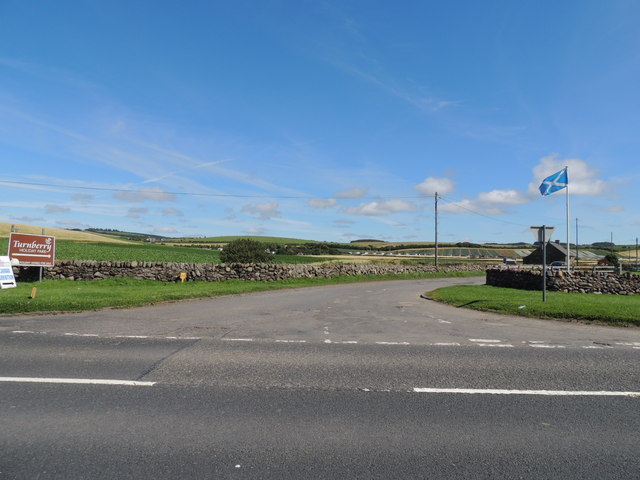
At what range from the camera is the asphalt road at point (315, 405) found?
12.3 ft

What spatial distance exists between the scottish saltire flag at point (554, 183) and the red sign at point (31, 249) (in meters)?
29.0

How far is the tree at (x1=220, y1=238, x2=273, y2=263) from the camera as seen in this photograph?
41.2 m

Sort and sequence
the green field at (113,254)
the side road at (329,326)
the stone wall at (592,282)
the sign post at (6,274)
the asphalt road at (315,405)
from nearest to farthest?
the asphalt road at (315,405)
the side road at (329,326)
the sign post at (6,274)
the stone wall at (592,282)
the green field at (113,254)

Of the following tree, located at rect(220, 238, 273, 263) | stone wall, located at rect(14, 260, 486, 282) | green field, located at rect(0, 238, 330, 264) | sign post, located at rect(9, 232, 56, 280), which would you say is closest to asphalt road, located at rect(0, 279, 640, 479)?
sign post, located at rect(9, 232, 56, 280)

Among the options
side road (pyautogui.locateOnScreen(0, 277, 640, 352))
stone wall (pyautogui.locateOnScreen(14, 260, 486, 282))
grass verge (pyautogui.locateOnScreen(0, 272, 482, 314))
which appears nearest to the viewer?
side road (pyautogui.locateOnScreen(0, 277, 640, 352))

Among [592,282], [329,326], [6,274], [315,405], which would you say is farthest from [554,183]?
[6,274]

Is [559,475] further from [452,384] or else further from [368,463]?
[452,384]

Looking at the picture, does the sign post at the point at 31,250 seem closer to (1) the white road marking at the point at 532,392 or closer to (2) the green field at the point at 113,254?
(2) the green field at the point at 113,254

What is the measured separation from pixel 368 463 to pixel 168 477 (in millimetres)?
1761

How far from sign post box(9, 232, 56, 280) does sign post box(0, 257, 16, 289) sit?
96cm

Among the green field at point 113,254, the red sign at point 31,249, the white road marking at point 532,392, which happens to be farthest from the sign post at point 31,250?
the white road marking at point 532,392

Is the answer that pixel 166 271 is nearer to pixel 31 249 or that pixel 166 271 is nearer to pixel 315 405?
pixel 31 249

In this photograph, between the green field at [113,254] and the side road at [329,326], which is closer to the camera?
the side road at [329,326]

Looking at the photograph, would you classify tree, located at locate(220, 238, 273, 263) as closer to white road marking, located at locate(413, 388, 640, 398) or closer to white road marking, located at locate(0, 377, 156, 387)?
white road marking, located at locate(0, 377, 156, 387)
